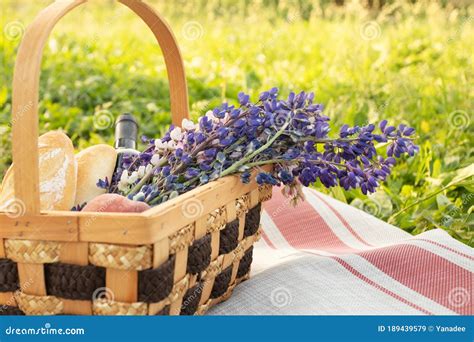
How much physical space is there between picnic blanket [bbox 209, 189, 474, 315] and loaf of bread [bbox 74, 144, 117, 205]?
1.32 feet

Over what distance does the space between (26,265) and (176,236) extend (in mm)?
291

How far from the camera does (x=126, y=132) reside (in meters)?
1.99

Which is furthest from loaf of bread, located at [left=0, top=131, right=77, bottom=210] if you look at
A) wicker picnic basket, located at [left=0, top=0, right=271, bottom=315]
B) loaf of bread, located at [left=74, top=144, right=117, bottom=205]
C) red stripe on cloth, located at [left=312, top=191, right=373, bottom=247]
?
red stripe on cloth, located at [left=312, top=191, right=373, bottom=247]

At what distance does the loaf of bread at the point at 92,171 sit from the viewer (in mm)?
1706

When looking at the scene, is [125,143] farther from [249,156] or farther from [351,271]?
[351,271]

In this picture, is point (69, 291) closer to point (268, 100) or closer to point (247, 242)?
point (247, 242)

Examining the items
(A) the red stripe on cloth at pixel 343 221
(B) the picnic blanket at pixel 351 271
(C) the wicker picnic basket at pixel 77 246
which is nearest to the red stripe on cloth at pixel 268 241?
(B) the picnic blanket at pixel 351 271

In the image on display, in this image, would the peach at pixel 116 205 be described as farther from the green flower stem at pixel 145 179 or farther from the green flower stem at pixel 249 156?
the green flower stem at pixel 249 156

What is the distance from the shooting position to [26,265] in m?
1.40

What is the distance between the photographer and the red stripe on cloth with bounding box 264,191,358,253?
221cm

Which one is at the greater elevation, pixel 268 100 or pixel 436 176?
pixel 268 100

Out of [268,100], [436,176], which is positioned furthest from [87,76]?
[268,100]

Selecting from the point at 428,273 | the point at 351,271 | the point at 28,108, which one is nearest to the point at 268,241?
the point at 351,271

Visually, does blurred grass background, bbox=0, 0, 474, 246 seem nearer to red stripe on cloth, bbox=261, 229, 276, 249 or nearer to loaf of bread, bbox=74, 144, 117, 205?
red stripe on cloth, bbox=261, 229, 276, 249
